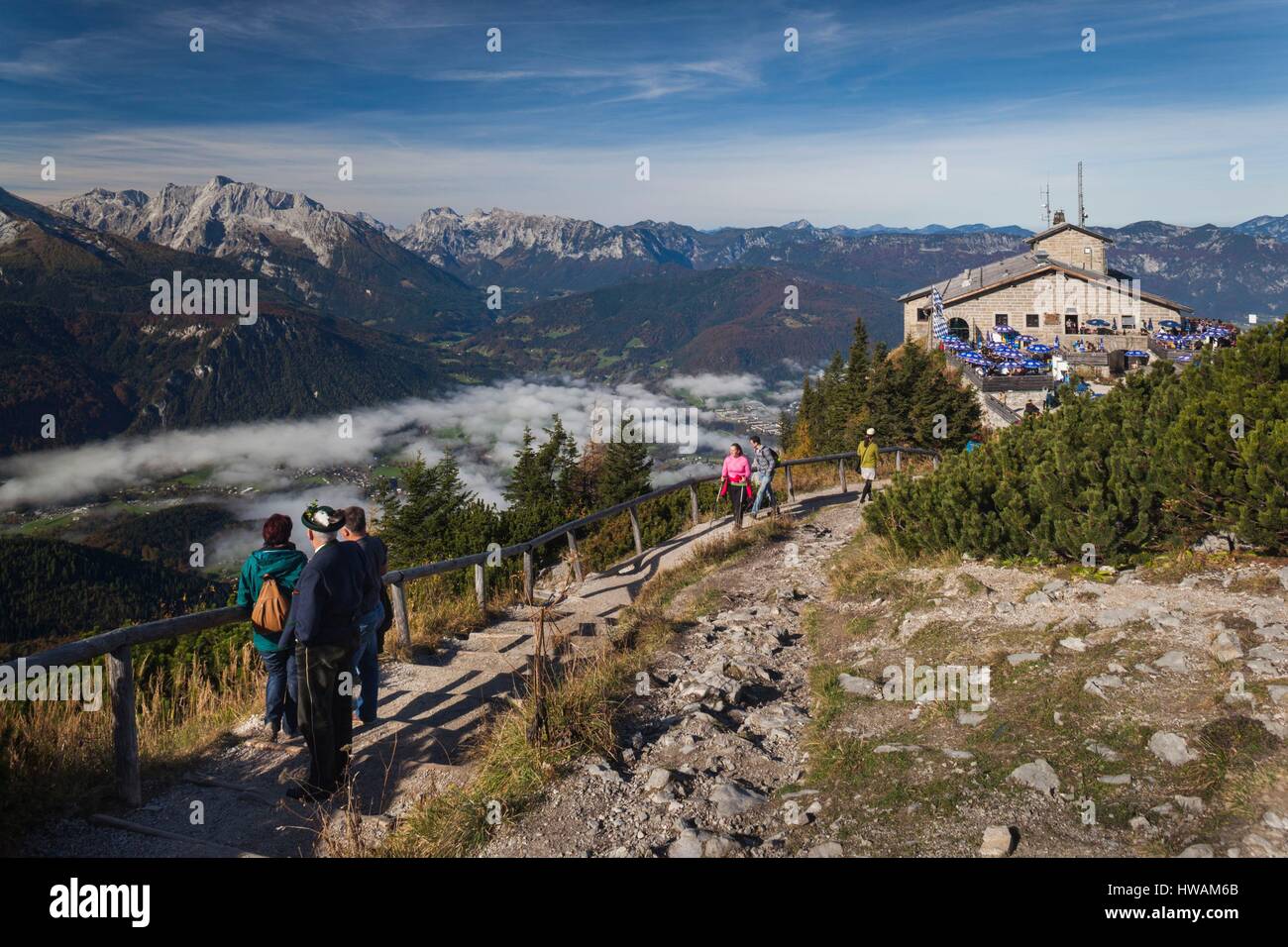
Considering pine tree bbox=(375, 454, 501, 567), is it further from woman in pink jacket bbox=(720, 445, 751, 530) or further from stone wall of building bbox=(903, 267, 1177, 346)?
stone wall of building bbox=(903, 267, 1177, 346)

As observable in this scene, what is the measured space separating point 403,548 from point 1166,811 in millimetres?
28561

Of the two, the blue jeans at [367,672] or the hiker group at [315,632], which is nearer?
the hiker group at [315,632]

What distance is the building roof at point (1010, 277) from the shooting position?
5281cm

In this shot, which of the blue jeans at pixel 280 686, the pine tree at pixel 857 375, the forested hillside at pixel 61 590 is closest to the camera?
the blue jeans at pixel 280 686

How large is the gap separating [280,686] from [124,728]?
1190mm

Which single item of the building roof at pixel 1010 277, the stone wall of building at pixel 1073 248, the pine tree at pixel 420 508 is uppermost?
the stone wall of building at pixel 1073 248

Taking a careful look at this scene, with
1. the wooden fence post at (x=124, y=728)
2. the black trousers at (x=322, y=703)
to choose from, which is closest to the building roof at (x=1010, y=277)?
the black trousers at (x=322, y=703)

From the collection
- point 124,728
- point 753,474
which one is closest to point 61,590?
point 753,474

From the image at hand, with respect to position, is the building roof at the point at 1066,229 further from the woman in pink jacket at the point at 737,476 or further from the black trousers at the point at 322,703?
the black trousers at the point at 322,703

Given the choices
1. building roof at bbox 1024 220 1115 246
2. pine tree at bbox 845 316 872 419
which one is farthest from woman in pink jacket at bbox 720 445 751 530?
building roof at bbox 1024 220 1115 246

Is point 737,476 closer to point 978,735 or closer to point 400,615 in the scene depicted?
point 400,615

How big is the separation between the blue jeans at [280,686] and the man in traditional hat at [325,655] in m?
0.66

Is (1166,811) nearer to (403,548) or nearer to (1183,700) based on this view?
(1183,700)
